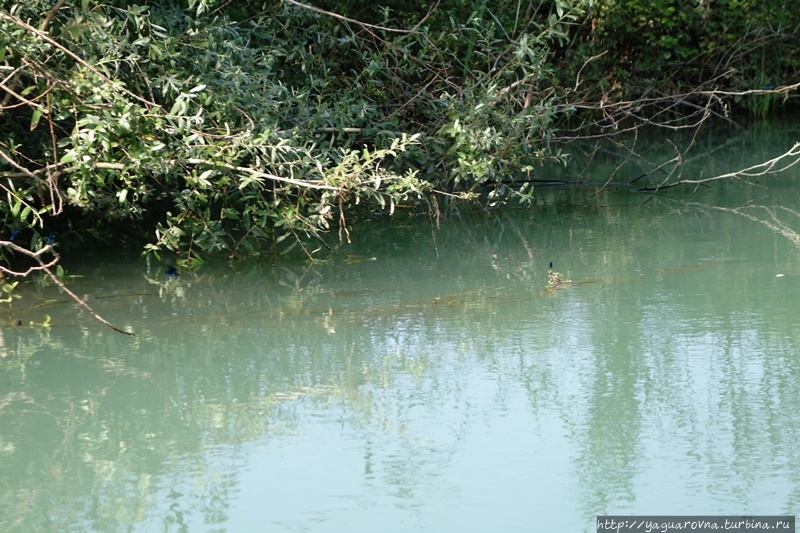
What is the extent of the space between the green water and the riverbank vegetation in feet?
1.00

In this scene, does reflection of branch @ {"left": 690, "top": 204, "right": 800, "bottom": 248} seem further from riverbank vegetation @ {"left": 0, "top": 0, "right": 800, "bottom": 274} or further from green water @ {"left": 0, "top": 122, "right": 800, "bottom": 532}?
riverbank vegetation @ {"left": 0, "top": 0, "right": 800, "bottom": 274}

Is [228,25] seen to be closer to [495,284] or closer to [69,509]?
[495,284]

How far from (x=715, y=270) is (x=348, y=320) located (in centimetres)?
152

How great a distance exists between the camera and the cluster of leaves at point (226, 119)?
14.4 feet

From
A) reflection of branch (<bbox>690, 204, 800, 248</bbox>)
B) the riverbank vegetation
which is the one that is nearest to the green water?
reflection of branch (<bbox>690, 204, 800, 248</bbox>)

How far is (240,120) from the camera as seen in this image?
4926mm

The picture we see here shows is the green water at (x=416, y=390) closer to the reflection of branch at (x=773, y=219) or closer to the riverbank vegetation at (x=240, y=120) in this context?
the reflection of branch at (x=773, y=219)

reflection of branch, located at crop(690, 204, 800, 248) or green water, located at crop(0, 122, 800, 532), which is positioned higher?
reflection of branch, located at crop(690, 204, 800, 248)

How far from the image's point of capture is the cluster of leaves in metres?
4.39

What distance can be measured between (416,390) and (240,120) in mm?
2003

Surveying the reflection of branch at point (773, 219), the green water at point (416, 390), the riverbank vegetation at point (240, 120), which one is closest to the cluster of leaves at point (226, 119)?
the riverbank vegetation at point (240, 120)

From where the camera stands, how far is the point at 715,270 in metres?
4.61

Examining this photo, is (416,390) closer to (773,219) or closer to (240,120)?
(240,120)

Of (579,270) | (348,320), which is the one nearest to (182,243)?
(348,320)
